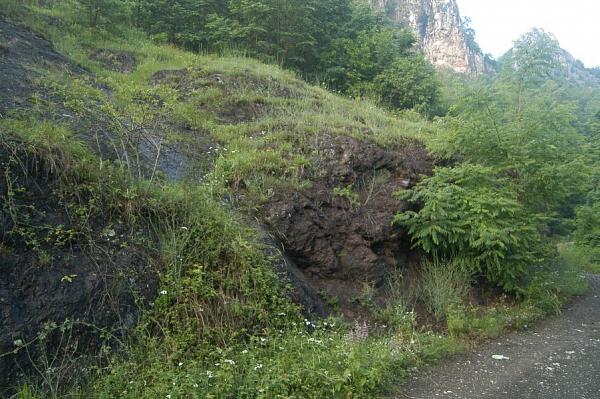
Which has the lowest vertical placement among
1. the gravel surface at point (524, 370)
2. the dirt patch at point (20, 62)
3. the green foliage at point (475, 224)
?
the gravel surface at point (524, 370)

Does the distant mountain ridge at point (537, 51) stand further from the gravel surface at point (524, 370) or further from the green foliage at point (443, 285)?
the gravel surface at point (524, 370)

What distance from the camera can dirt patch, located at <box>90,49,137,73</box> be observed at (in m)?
11.5

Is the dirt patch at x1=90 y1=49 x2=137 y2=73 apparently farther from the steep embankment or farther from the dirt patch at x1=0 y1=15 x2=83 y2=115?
the dirt patch at x1=0 y1=15 x2=83 y2=115

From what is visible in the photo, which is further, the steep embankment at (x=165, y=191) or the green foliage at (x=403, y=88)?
the green foliage at (x=403, y=88)

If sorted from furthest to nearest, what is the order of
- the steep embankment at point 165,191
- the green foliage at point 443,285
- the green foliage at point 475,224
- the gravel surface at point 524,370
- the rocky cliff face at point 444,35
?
the rocky cliff face at point 444,35, the green foliage at point 475,224, the green foliage at point 443,285, the gravel surface at point 524,370, the steep embankment at point 165,191

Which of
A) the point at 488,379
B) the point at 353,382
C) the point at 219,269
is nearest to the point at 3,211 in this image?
the point at 219,269

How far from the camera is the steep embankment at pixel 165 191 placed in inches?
170

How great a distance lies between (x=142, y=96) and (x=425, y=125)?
257 inches

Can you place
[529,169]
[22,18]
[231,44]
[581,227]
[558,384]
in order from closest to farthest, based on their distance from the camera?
1. [558,384]
2. [529,169]
3. [22,18]
4. [231,44]
5. [581,227]

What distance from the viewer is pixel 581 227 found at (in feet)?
52.4

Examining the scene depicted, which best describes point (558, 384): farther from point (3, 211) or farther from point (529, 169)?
point (3, 211)

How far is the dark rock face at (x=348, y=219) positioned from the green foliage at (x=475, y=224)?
1.38 ft

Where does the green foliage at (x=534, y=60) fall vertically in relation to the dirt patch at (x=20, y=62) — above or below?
above

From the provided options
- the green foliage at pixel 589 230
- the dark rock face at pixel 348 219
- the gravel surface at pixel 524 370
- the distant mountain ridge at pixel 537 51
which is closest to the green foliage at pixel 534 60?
the distant mountain ridge at pixel 537 51
